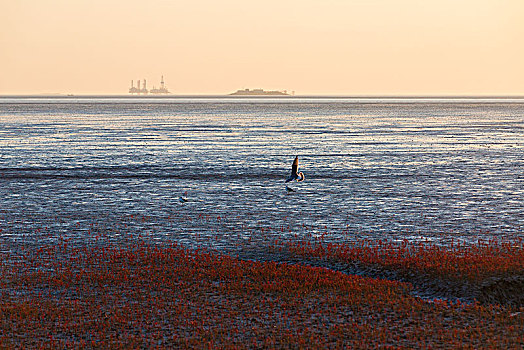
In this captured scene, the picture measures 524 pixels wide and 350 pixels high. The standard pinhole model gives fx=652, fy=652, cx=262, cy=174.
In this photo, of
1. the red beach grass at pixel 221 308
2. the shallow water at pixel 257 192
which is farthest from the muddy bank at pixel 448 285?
the shallow water at pixel 257 192

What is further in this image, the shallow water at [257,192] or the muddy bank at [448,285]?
the shallow water at [257,192]

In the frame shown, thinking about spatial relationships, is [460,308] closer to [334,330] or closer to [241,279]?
[334,330]

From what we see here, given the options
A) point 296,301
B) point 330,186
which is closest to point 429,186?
point 330,186

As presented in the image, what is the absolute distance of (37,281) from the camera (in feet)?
67.5

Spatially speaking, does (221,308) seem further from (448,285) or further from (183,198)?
(183,198)

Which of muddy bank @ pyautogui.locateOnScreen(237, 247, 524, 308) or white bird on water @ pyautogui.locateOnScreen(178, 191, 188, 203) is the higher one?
muddy bank @ pyautogui.locateOnScreen(237, 247, 524, 308)

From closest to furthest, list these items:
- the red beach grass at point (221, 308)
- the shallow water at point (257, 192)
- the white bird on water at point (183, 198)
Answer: the red beach grass at point (221, 308), the shallow water at point (257, 192), the white bird on water at point (183, 198)

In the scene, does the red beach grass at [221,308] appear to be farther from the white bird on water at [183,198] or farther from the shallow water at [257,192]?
the white bird on water at [183,198]

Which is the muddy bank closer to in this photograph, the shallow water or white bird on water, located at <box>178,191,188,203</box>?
the shallow water

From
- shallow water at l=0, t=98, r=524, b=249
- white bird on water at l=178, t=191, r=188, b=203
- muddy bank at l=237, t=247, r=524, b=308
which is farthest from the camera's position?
Result: white bird on water at l=178, t=191, r=188, b=203

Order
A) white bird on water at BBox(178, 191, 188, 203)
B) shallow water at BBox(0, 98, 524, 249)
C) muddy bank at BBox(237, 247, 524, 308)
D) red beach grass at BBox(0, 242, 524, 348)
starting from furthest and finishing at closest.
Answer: white bird on water at BBox(178, 191, 188, 203), shallow water at BBox(0, 98, 524, 249), muddy bank at BBox(237, 247, 524, 308), red beach grass at BBox(0, 242, 524, 348)

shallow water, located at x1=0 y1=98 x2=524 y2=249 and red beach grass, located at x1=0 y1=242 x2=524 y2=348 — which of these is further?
shallow water, located at x1=0 y1=98 x2=524 y2=249

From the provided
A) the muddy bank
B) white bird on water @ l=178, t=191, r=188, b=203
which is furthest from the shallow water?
the muddy bank

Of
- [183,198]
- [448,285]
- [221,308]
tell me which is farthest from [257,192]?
[221,308]
